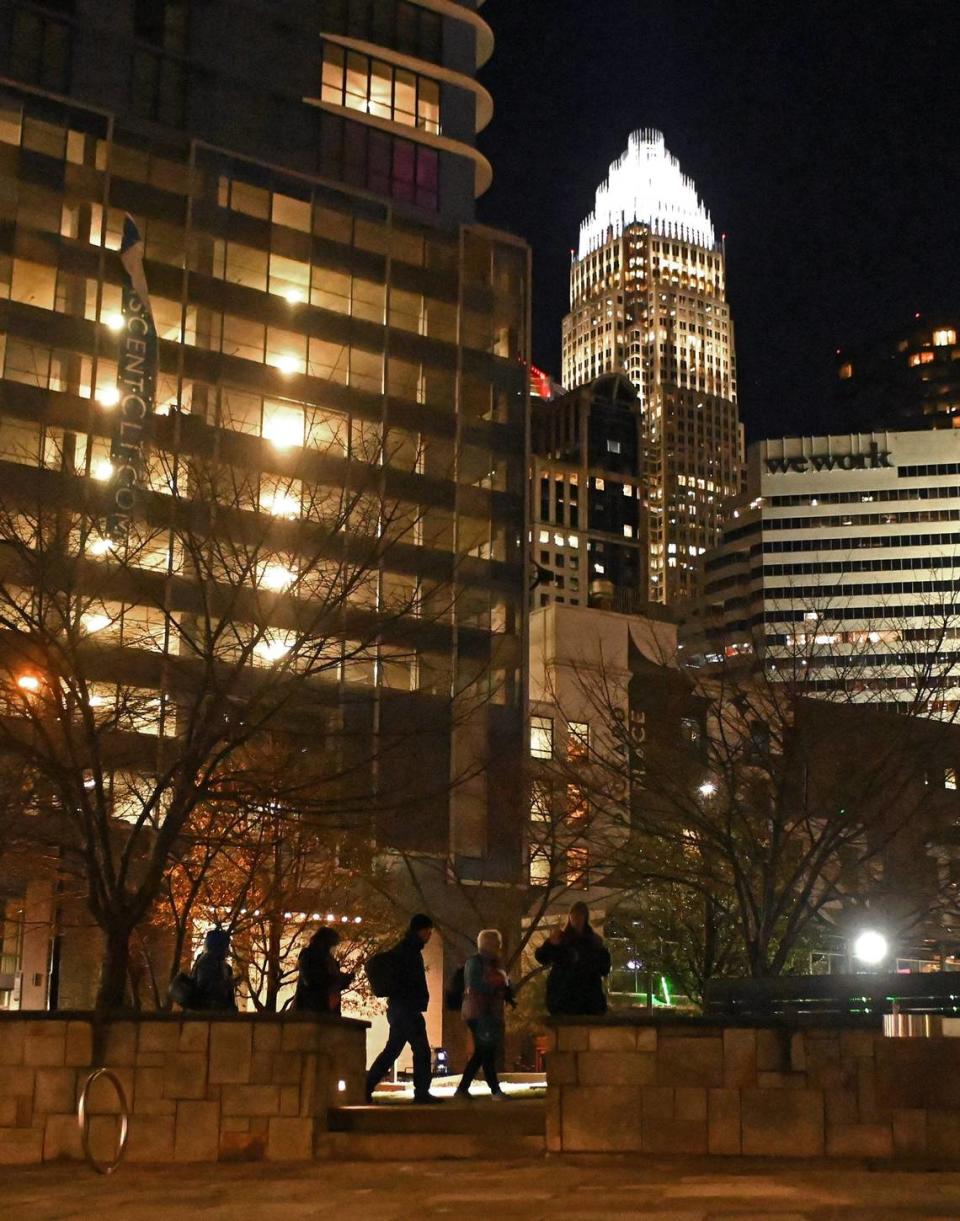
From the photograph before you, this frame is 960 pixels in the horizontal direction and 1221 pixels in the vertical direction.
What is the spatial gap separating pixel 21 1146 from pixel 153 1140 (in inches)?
42.7

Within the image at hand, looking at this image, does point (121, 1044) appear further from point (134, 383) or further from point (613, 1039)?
point (134, 383)

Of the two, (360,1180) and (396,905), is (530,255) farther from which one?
(360,1180)

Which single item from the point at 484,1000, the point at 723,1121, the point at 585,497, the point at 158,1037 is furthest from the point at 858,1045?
the point at 585,497

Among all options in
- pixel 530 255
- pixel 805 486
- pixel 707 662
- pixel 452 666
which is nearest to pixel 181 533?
pixel 707 662

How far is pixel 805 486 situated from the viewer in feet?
607

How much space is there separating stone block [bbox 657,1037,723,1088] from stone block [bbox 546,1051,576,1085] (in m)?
0.72

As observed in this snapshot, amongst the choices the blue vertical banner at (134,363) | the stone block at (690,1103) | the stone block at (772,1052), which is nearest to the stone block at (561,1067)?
the stone block at (690,1103)

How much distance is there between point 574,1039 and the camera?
13273mm

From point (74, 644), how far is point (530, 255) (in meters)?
57.6

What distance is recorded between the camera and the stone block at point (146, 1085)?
13.2 metres

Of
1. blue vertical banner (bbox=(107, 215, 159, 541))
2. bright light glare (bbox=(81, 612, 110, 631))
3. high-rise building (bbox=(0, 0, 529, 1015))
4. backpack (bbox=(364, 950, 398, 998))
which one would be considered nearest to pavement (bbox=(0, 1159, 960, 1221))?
backpack (bbox=(364, 950, 398, 998))

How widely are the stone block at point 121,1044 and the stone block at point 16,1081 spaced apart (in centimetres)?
64

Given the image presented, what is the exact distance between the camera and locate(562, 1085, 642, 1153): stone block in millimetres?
13016

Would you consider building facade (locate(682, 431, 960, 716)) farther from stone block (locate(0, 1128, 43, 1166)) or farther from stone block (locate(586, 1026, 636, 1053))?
stone block (locate(0, 1128, 43, 1166))
